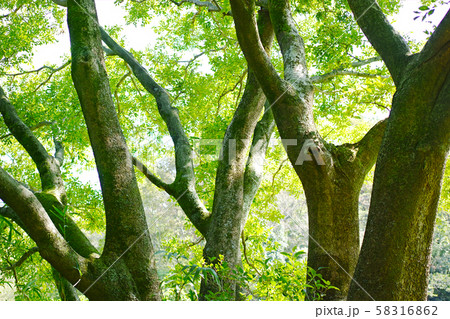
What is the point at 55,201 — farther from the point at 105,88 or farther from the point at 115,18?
the point at 115,18

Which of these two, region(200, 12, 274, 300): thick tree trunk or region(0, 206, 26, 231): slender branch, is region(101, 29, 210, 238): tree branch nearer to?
region(200, 12, 274, 300): thick tree trunk

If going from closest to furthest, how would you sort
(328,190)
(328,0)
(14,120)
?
(328,190)
(14,120)
(328,0)

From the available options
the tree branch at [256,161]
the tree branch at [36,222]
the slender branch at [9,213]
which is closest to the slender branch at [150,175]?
the tree branch at [256,161]

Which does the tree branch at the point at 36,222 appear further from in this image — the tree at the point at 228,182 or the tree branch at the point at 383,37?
the tree branch at the point at 383,37

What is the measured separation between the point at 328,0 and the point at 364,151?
9.29ft

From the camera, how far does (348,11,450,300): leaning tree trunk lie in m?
2.23

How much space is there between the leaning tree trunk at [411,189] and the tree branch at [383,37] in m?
0.44

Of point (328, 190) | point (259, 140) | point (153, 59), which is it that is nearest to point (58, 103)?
point (153, 59)

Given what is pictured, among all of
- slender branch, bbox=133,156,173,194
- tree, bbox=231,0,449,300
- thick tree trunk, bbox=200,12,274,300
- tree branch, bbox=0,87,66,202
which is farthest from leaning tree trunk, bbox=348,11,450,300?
tree branch, bbox=0,87,66,202

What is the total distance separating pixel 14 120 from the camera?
3.79 meters

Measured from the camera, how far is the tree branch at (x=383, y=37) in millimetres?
2816

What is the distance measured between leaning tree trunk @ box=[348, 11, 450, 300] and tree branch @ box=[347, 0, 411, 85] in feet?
1.43

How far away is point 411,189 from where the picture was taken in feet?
7.30

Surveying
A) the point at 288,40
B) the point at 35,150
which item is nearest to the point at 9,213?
the point at 35,150
